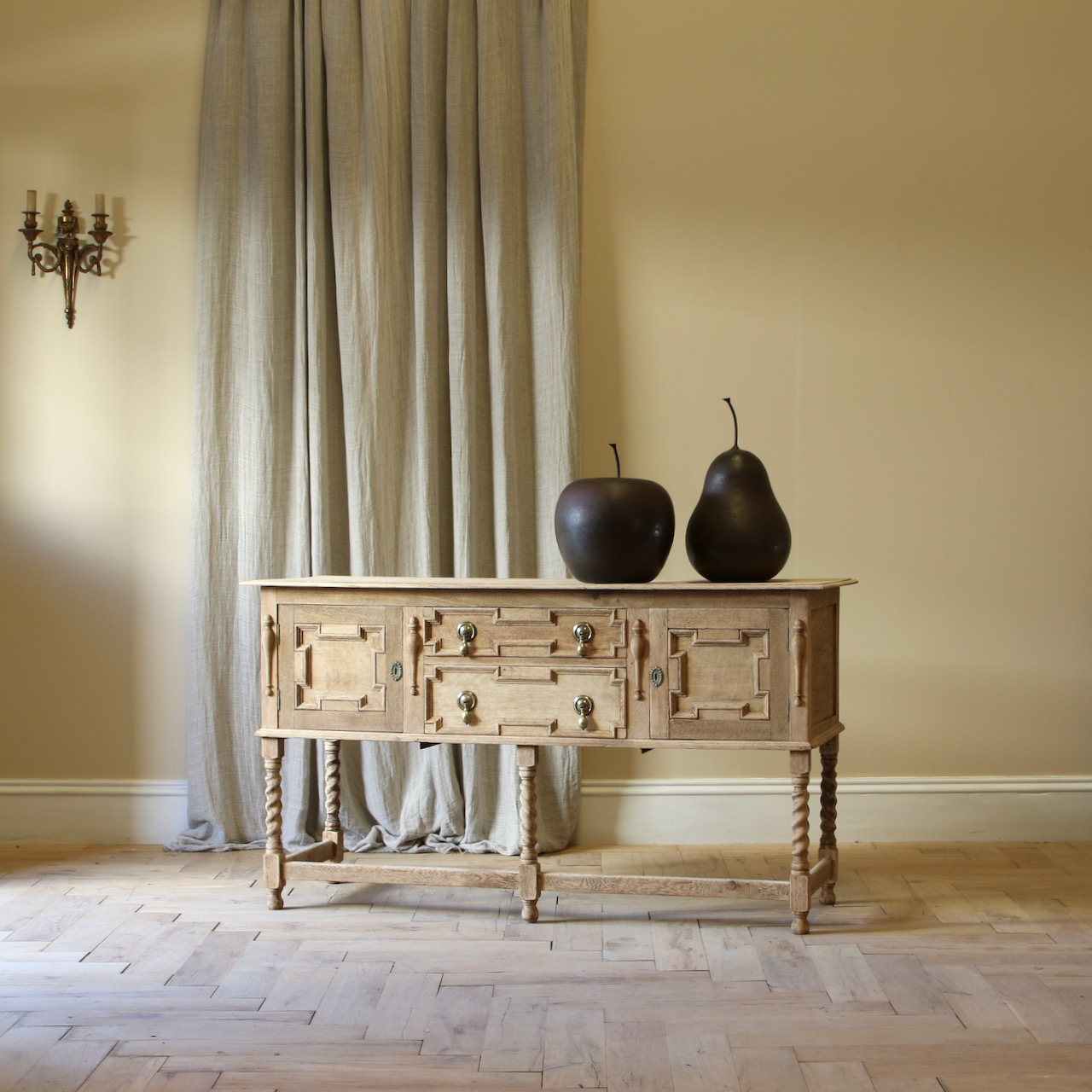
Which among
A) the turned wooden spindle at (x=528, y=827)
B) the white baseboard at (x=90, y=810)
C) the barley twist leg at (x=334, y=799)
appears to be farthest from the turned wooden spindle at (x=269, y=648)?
the white baseboard at (x=90, y=810)

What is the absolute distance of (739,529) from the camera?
2.49 meters

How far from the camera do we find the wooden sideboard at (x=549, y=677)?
2.41 meters

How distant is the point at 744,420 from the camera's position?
3252 millimetres

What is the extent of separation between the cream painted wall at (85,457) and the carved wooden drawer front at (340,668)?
2.77 feet

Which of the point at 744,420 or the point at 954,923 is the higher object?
the point at 744,420

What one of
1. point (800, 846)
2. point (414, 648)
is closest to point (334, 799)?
point (414, 648)

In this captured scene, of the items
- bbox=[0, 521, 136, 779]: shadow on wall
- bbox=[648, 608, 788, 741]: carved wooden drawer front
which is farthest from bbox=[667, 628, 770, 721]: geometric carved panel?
bbox=[0, 521, 136, 779]: shadow on wall

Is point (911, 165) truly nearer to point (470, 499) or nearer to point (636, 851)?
point (470, 499)

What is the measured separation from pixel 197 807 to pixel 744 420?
1969 millimetres

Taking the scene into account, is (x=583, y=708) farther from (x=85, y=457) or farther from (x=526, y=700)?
(x=85, y=457)

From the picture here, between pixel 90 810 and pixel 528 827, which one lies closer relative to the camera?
pixel 528 827

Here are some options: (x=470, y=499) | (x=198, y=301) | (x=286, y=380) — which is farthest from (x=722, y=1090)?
(x=198, y=301)

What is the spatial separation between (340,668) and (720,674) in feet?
2.93

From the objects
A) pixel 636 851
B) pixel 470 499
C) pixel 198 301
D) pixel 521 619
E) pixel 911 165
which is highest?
pixel 911 165
